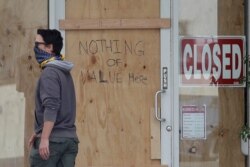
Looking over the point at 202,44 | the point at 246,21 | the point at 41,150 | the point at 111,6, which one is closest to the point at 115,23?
the point at 111,6

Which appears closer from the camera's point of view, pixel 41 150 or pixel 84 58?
pixel 41 150

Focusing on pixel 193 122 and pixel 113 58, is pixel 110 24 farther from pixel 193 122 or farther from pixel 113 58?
pixel 193 122

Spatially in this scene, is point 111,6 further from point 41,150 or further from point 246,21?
point 41,150

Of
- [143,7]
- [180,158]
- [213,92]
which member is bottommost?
[180,158]

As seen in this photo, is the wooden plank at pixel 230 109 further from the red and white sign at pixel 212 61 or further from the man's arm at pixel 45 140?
the man's arm at pixel 45 140

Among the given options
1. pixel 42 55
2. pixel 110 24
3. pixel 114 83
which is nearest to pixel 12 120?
pixel 114 83

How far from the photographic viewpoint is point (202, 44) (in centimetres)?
578

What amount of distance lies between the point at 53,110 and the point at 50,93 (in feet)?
0.41

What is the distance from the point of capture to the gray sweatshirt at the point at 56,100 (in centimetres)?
425

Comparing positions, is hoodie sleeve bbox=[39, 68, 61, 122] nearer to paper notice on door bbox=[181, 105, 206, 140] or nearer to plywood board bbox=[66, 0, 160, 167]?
plywood board bbox=[66, 0, 160, 167]

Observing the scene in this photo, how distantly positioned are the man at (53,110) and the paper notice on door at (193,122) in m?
1.64

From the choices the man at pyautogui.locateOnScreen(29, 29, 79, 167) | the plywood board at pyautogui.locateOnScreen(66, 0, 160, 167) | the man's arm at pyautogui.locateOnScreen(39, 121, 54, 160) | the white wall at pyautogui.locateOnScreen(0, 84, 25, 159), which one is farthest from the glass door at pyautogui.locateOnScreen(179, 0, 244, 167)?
the man's arm at pyautogui.locateOnScreen(39, 121, 54, 160)

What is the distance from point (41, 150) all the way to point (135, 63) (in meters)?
1.84

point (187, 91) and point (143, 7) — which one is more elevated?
point (143, 7)
